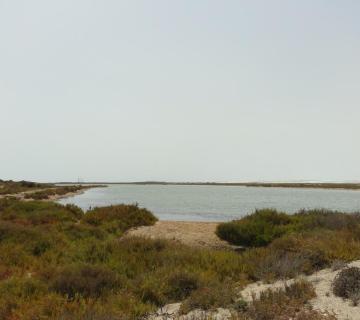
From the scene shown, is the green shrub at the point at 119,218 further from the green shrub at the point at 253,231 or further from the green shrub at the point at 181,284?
the green shrub at the point at 181,284

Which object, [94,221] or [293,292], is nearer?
[293,292]

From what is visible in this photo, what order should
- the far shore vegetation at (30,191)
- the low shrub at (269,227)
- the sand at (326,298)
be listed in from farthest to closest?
the far shore vegetation at (30,191), the low shrub at (269,227), the sand at (326,298)

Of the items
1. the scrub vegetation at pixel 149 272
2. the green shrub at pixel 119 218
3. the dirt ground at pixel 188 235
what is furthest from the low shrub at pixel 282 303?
the green shrub at pixel 119 218

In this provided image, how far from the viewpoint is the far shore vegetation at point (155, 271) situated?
6629mm

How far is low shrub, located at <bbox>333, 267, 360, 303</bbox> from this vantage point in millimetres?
6816

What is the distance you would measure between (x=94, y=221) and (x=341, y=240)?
13305 mm

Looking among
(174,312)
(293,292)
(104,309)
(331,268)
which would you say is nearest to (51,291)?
(104,309)

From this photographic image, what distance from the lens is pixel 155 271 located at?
912cm

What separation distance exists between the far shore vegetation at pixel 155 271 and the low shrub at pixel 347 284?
492 mm

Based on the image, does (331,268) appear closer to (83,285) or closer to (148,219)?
(83,285)

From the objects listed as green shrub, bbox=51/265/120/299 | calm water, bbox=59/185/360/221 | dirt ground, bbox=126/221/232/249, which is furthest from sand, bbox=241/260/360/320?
calm water, bbox=59/185/360/221

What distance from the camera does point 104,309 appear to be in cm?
639

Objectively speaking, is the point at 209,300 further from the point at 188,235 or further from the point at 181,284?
the point at 188,235

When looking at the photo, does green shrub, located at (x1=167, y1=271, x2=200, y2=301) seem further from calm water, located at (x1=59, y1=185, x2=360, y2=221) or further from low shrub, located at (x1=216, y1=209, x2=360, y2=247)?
calm water, located at (x1=59, y1=185, x2=360, y2=221)
